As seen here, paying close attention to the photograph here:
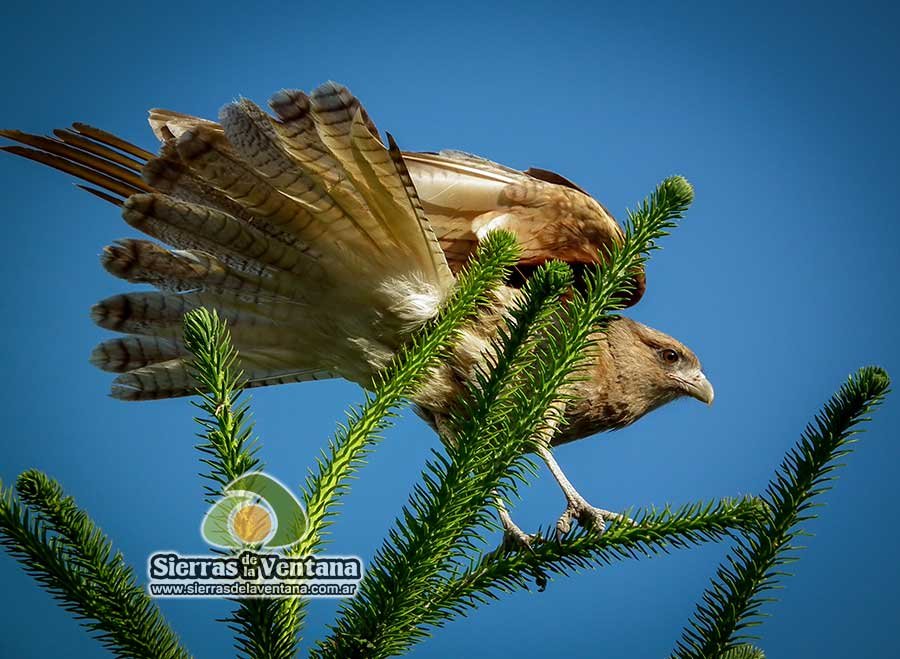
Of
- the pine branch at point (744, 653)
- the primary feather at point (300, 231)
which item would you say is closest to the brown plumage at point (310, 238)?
the primary feather at point (300, 231)

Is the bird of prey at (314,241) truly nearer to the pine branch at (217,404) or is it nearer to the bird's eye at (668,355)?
the bird's eye at (668,355)

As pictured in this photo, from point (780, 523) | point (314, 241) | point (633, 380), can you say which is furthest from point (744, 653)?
point (633, 380)

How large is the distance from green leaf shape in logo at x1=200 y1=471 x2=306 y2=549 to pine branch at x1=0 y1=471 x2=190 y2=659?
8.8 inches

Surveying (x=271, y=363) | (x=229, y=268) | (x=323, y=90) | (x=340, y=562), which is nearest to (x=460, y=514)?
(x=340, y=562)

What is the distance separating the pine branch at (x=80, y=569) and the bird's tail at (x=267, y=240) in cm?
138

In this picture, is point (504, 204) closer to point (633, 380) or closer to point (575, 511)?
point (633, 380)

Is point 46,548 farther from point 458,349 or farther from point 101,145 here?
point 458,349

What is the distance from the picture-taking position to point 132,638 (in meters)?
1.82

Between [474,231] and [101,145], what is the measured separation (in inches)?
59.8

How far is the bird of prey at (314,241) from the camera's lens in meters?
3.07

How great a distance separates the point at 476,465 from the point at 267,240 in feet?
5.73

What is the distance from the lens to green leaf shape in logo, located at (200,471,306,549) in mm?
1772

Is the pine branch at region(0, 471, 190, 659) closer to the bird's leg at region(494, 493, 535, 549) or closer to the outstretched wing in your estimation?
the bird's leg at region(494, 493, 535, 549)

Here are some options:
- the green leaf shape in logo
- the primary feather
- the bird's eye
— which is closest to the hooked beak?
the bird's eye
